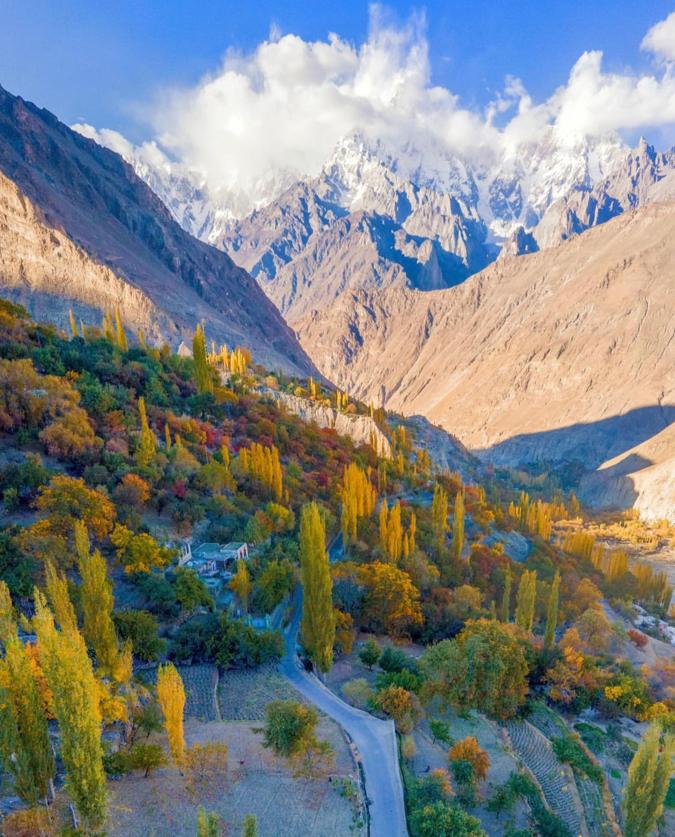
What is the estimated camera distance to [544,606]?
4441 cm

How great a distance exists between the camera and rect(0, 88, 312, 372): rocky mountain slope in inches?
3361

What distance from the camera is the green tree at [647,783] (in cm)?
1569

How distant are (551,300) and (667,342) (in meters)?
53.7

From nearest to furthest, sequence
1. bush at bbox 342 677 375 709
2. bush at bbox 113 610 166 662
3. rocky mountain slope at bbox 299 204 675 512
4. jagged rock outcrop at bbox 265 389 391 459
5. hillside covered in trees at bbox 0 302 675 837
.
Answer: hillside covered in trees at bbox 0 302 675 837 < bush at bbox 113 610 166 662 < bush at bbox 342 677 375 709 < jagged rock outcrop at bbox 265 389 391 459 < rocky mountain slope at bbox 299 204 675 512

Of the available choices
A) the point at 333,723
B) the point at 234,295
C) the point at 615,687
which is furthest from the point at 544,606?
the point at 234,295

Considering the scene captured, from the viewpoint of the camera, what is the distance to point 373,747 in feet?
62.0

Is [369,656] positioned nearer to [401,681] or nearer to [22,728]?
[401,681]

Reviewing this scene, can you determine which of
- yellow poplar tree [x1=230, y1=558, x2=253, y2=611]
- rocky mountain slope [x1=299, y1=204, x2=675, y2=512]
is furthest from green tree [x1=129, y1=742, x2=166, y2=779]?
rocky mountain slope [x1=299, y1=204, x2=675, y2=512]

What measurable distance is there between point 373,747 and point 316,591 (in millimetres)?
6501

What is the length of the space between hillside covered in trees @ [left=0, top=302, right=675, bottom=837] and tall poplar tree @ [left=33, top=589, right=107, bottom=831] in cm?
5

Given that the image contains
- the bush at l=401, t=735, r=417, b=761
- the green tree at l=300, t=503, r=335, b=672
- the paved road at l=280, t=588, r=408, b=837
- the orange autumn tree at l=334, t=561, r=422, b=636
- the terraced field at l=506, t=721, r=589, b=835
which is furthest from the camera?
the orange autumn tree at l=334, t=561, r=422, b=636

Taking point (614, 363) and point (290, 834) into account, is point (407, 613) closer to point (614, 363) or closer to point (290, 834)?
point (290, 834)

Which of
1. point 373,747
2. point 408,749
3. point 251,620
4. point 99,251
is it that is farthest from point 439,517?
point 99,251

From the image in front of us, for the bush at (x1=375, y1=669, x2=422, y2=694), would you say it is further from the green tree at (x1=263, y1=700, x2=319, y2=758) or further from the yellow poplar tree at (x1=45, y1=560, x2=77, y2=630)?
the yellow poplar tree at (x1=45, y1=560, x2=77, y2=630)
